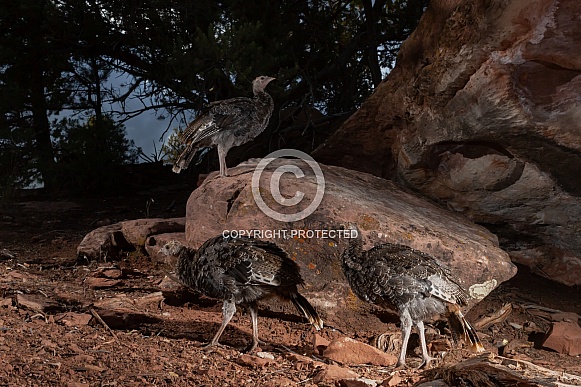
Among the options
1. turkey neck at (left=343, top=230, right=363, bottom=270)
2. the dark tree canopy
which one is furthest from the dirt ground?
the dark tree canopy

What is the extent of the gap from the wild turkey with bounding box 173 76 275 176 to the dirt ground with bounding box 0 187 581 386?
132 cm

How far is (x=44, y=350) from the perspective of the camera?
3.21 metres

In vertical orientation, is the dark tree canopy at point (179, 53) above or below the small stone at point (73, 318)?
above

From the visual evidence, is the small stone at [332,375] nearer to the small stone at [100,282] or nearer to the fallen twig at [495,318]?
the fallen twig at [495,318]

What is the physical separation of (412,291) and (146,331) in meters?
1.82

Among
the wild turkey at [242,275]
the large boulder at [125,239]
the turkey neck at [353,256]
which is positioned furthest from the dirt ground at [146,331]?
the turkey neck at [353,256]

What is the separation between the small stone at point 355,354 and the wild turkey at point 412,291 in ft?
0.36

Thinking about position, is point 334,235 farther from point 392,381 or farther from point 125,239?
point 125,239

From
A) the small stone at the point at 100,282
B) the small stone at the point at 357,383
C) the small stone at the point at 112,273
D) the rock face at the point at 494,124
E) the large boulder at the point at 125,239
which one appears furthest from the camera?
the large boulder at the point at 125,239

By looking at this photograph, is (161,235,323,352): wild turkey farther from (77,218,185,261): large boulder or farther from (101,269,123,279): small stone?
(77,218,185,261): large boulder

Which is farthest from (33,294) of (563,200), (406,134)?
(563,200)

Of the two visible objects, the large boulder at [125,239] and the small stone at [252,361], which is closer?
the small stone at [252,361]

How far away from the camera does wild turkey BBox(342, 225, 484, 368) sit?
3.55 m

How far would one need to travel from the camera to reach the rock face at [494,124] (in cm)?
472
